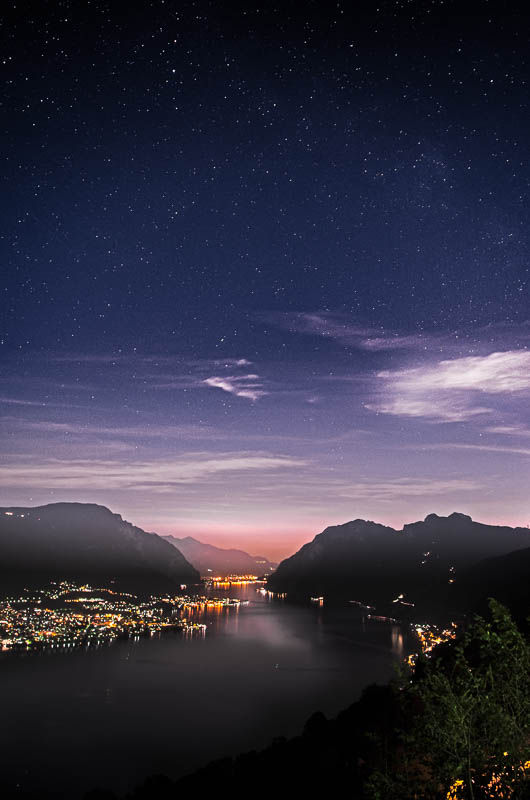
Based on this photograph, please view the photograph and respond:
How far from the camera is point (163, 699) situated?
57.6m

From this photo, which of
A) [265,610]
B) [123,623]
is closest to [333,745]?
[123,623]

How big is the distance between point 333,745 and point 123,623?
110m

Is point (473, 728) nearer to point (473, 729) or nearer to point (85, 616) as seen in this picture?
point (473, 729)

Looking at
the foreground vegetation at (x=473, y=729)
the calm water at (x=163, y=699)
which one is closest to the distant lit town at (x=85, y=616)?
the calm water at (x=163, y=699)

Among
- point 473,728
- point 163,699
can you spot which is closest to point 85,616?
point 163,699

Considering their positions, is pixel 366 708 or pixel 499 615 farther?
pixel 366 708

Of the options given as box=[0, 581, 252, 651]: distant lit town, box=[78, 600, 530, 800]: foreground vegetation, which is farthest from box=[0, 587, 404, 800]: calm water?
box=[78, 600, 530, 800]: foreground vegetation

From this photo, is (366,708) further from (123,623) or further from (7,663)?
(123,623)

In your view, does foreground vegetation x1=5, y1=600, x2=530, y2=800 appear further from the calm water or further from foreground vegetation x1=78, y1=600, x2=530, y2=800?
the calm water

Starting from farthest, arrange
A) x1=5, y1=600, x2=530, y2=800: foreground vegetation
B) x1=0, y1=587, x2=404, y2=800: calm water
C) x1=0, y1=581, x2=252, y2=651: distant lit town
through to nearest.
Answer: x1=0, y1=581, x2=252, y2=651: distant lit town → x1=0, y1=587, x2=404, y2=800: calm water → x1=5, y1=600, x2=530, y2=800: foreground vegetation

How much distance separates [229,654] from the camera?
3391 inches

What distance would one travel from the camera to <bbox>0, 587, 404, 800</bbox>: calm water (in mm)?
39062

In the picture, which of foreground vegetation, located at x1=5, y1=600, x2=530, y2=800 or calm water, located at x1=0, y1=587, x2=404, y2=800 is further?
calm water, located at x1=0, y1=587, x2=404, y2=800

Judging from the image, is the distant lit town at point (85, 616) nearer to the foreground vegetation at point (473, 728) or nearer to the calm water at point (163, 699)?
the calm water at point (163, 699)
